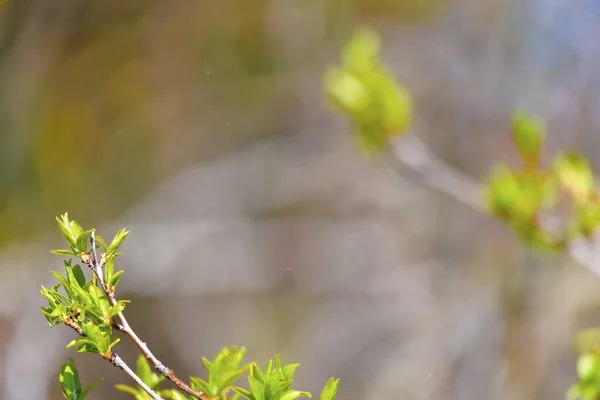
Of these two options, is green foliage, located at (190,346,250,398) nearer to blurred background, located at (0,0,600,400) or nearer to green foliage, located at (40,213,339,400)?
green foliage, located at (40,213,339,400)

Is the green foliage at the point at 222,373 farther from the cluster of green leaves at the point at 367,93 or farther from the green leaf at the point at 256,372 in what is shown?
the cluster of green leaves at the point at 367,93

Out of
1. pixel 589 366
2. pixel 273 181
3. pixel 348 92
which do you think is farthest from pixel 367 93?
pixel 273 181

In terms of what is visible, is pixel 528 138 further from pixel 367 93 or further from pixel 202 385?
pixel 202 385

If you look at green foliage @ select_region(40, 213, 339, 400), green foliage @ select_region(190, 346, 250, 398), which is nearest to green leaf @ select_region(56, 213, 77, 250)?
green foliage @ select_region(40, 213, 339, 400)

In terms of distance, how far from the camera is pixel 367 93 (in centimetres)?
81

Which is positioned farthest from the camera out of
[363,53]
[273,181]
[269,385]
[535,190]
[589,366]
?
[273,181]

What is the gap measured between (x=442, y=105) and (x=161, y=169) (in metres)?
1.28

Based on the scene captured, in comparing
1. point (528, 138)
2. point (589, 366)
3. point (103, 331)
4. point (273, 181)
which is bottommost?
point (273, 181)

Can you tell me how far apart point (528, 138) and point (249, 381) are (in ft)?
1.60

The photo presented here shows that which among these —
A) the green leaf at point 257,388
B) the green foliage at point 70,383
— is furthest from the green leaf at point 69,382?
the green leaf at point 257,388

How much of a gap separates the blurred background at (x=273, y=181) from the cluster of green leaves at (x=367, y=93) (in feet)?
4.22

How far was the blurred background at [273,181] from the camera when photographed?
6.90 feet

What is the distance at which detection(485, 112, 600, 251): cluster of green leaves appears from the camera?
65cm

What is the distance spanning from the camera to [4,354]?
186 cm
